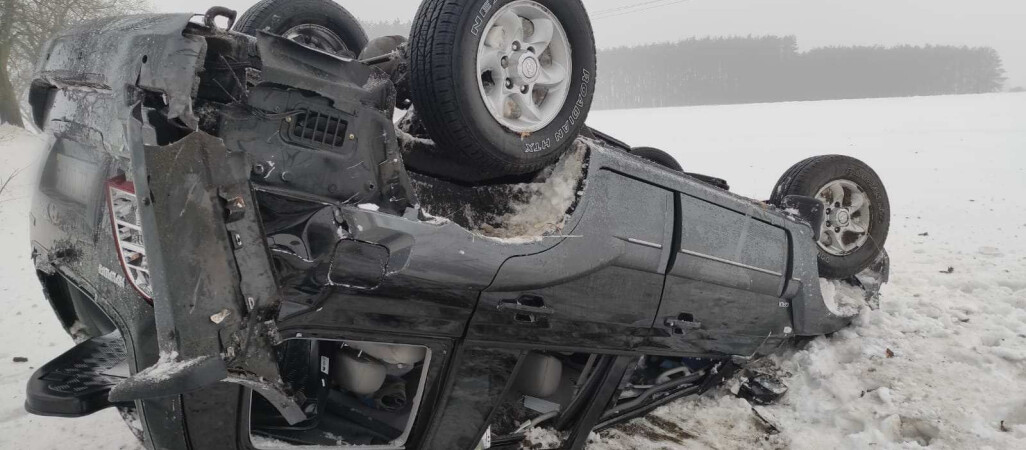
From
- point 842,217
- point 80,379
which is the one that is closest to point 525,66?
point 80,379

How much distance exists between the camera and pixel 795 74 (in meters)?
69.0

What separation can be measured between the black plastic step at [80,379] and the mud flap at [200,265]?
43 cm

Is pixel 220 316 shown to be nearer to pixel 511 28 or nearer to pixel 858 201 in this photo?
pixel 511 28

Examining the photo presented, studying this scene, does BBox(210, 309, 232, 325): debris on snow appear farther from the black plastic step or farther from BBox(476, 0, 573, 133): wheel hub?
BBox(476, 0, 573, 133): wheel hub

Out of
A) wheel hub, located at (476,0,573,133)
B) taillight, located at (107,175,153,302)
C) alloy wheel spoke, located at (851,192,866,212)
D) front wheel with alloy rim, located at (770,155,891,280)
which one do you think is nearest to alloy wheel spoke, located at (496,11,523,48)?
wheel hub, located at (476,0,573,133)

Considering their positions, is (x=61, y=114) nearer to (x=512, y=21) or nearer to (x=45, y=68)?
(x=45, y=68)

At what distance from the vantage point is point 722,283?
2.84m

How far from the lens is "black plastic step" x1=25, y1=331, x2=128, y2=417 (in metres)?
1.70

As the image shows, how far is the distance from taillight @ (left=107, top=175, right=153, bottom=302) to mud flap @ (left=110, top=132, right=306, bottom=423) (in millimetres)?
222

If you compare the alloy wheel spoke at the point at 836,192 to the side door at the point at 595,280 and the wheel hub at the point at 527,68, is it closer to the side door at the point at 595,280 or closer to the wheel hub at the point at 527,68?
the side door at the point at 595,280

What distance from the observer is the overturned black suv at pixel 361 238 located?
1556mm

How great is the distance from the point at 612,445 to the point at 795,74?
2954 inches

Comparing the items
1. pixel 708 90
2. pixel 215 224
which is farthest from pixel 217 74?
pixel 708 90

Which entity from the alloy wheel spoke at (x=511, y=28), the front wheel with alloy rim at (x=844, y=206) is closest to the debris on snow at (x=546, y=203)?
the alloy wheel spoke at (x=511, y=28)
